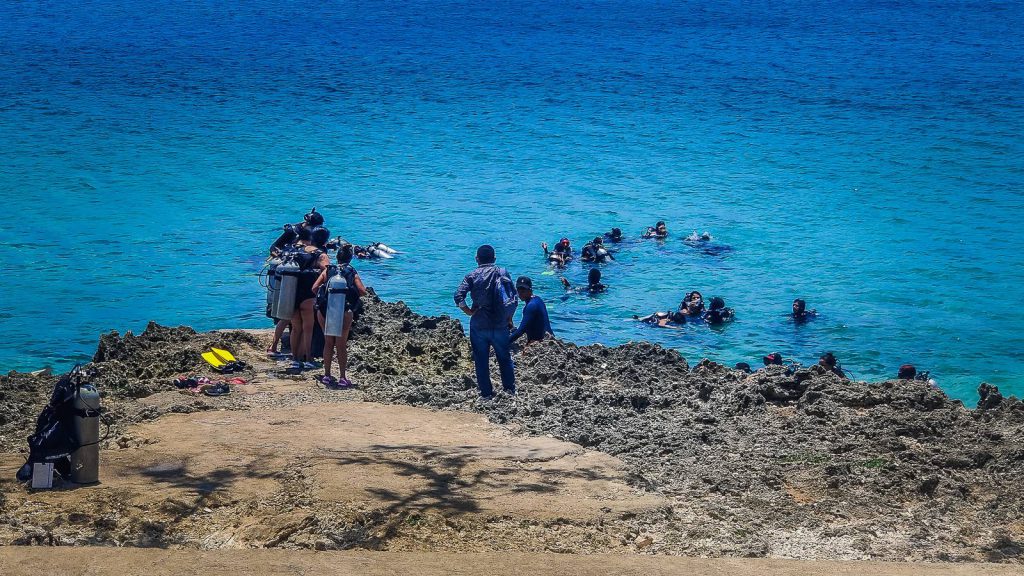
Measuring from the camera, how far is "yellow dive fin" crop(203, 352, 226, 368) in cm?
1296

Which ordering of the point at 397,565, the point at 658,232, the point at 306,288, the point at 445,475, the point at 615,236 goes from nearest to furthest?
the point at 397,565, the point at 445,475, the point at 306,288, the point at 615,236, the point at 658,232

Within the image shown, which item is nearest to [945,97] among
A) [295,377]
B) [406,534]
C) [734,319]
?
[734,319]

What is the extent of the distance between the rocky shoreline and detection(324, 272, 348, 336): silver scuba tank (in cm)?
75

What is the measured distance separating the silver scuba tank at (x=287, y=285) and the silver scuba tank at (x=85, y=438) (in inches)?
177

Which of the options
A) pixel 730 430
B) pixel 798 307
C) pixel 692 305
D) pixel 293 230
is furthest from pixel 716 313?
pixel 730 430

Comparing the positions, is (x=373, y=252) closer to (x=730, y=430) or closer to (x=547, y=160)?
(x=547, y=160)

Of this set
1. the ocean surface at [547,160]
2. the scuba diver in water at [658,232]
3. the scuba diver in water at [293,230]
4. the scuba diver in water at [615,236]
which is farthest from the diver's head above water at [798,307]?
the scuba diver in water at [293,230]

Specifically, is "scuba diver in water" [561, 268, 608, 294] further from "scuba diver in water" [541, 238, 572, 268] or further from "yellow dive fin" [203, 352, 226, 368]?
"yellow dive fin" [203, 352, 226, 368]

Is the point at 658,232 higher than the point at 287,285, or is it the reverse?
the point at 658,232

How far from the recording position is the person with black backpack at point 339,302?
12.0 meters

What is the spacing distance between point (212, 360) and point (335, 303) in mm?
2050

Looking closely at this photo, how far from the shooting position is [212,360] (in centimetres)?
1308

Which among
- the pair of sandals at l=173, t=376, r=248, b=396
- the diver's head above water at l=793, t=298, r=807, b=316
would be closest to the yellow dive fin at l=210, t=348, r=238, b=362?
the pair of sandals at l=173, t=376, r=248, b=396

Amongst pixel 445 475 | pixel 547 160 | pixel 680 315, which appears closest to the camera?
pixel 445 475
